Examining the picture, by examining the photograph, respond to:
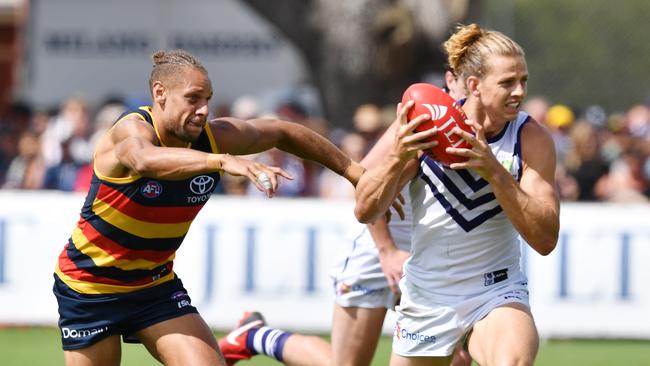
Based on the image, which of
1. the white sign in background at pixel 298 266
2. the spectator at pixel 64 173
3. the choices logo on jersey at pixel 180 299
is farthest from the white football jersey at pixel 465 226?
the spectator at pixel 64 173

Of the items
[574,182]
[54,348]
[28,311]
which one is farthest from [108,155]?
[574,182]

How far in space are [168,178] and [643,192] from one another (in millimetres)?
7283

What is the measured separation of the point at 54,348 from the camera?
9344 millimetres

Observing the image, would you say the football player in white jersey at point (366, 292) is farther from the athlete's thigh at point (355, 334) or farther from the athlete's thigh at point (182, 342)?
the athlete's thigh at point (182, 342)

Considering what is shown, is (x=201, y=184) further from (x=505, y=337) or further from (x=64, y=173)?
(x=64, y=173)

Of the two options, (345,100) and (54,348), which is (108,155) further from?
(345,100)

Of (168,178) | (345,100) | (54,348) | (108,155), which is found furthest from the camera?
(345,100)

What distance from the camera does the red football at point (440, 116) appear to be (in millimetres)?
4996

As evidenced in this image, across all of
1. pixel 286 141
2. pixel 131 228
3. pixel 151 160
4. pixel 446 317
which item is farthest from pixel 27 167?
pixel 446 317

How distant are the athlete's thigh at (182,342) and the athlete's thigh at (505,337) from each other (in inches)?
44.1

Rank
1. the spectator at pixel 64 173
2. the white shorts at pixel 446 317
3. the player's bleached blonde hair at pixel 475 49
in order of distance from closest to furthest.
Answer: the player's bleached blonde hair at pixel 475 49, the white shorts at pixel 446 317, the spectator at pixel 64 173

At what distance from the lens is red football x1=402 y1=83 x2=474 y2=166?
16.4 feet

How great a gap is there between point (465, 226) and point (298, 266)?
485 cm

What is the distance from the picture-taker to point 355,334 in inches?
257
